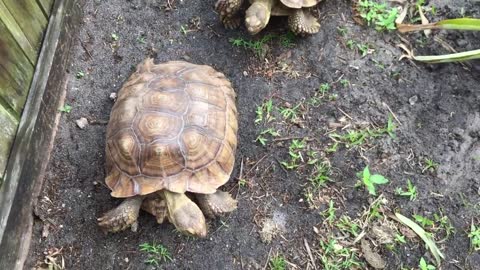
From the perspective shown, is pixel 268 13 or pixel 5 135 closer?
pixel 5 135

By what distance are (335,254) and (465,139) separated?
1.12 meters

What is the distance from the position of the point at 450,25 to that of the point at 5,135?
108 inches

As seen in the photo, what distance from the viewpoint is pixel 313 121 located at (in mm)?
3156

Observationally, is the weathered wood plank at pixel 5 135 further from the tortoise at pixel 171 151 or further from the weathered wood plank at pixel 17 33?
the tortoise at pixel 171 151

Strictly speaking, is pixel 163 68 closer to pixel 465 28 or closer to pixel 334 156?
pixel 334 156

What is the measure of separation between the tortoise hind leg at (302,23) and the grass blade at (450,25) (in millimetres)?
591

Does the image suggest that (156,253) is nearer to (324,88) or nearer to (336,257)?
(336,257)

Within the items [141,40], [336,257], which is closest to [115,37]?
[141,40]

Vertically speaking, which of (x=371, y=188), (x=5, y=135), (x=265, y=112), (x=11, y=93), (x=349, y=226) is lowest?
(x=349, y=226)

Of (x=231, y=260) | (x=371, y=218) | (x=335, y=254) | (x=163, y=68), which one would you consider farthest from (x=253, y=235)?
(x=163, y=68)

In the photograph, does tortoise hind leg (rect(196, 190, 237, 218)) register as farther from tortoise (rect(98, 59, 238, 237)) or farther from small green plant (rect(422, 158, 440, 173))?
small green plant (rect(422, 158, 440, 173))

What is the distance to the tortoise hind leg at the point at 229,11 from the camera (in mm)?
3320

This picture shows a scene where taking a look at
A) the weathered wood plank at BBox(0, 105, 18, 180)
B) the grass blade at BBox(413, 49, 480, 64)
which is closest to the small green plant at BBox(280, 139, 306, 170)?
the grass blade at BBox(413, 49, 480, 64)

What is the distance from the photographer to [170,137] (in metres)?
2.64
